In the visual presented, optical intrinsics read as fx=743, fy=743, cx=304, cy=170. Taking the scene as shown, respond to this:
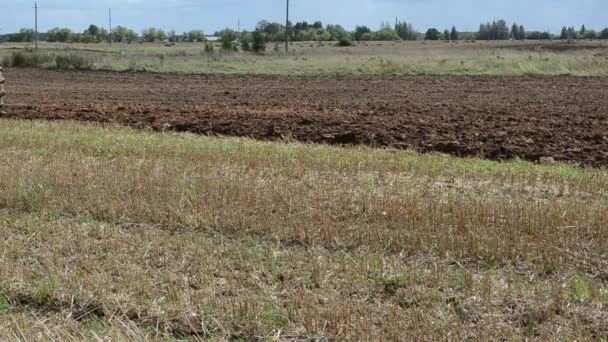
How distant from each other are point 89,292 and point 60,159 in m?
5.91

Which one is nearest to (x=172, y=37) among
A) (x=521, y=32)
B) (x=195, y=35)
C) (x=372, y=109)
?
(x=195, y=35)

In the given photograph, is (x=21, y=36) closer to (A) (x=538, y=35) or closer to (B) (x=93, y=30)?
(B) (x=93, y=30)

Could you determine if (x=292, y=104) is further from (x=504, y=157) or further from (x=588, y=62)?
(x=588, y=62)

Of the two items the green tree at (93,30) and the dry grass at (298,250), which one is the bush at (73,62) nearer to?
the dry grass at (298,250)

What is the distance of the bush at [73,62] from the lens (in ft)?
144

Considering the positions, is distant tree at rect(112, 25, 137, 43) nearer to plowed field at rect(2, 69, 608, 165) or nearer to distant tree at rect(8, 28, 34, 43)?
distant tree at rect(8, 28, 34, 43)

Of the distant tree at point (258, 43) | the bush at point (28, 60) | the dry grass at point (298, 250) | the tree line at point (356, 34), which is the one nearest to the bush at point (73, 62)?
the bush at point (28, 60)

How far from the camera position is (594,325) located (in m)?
4.79

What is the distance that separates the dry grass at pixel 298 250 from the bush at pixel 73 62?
34.8m

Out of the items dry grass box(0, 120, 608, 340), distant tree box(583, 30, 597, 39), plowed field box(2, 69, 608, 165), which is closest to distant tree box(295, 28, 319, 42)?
distant tree box(583, 30, 597, 39)

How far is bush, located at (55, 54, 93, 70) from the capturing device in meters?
44.0

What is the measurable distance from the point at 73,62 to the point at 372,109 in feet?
97.9

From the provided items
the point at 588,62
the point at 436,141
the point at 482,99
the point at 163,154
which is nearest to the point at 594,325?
the point at 163,154

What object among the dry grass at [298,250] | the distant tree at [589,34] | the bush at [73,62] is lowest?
the dry grass at [298,250]
